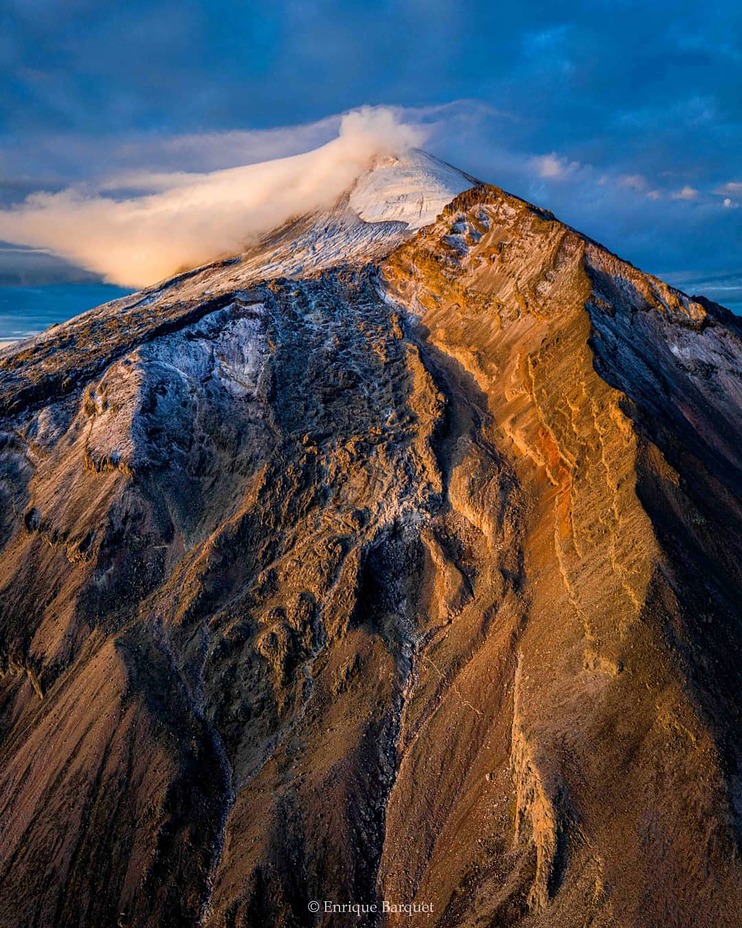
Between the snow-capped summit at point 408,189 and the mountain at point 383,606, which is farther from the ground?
the snow-capped summit at point 408,189

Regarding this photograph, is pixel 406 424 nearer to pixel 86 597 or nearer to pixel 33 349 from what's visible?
pixel 86 597

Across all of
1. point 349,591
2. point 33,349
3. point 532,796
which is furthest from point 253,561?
point 33,349

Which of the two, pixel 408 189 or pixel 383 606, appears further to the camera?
pixel 408 189

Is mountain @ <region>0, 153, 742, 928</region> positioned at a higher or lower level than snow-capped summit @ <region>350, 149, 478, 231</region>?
lower

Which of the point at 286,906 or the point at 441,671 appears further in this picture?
the point at 441,671

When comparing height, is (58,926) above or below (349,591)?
below

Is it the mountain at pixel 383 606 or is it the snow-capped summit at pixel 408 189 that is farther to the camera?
the snow-capped summit at pixel 408 189

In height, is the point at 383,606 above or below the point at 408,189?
below

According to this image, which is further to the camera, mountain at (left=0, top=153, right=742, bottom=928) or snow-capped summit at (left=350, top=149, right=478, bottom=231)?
snow-capped summit at (left=350, top=149, right=478, bottom=231)
